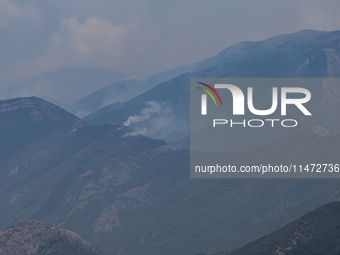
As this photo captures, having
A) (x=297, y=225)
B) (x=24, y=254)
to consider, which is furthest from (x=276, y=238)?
(x=24, y=254)

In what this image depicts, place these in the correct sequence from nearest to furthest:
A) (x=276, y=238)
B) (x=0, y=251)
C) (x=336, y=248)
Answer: (x=336, y=248), (x=276, y=238), (x=0, y=251)

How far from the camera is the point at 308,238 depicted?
15838 cm

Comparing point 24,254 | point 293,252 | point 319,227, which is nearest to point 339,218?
point 319,227

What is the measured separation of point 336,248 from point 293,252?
24.7ft

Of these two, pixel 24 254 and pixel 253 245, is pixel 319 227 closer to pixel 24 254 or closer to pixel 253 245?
pixel 253 245

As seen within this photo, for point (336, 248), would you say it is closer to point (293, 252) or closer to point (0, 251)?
point (293, 252)

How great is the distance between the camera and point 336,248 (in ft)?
470

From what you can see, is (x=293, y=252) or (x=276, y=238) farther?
(x=276, y=238)

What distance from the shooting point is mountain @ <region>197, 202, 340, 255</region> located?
145875 millimetres

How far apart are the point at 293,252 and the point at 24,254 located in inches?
2853

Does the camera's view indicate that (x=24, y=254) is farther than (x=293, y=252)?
Yes

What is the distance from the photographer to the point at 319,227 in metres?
162

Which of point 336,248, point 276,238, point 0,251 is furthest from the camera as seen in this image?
point 0,251

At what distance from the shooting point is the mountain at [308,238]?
146 meters
